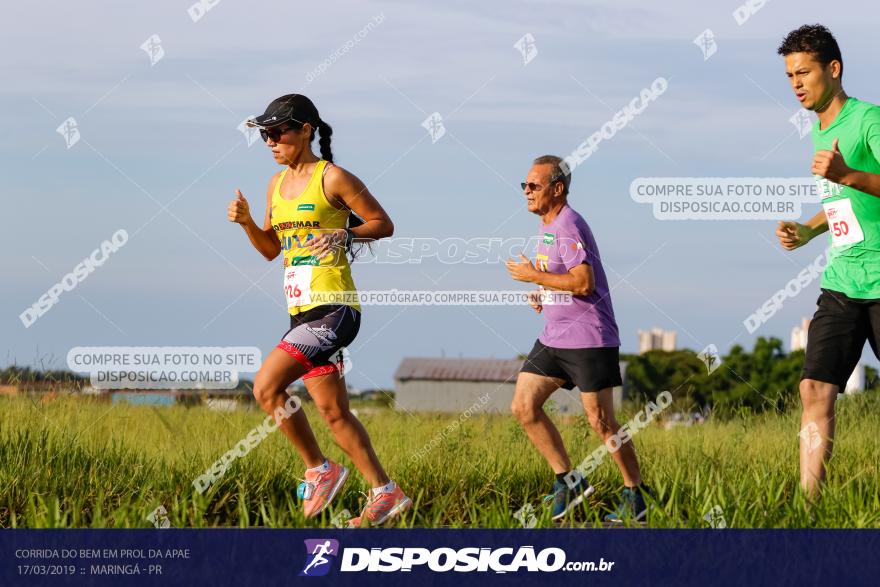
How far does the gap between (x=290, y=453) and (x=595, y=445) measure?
2.20 m

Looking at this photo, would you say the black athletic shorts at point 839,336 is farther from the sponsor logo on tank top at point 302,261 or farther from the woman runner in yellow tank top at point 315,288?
the sponsor logo on tank top at point 302,261

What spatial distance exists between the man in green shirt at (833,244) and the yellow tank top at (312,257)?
7.76 ft

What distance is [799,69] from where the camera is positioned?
232 inches

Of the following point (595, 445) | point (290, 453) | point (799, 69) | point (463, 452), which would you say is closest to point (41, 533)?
point (290, 453)

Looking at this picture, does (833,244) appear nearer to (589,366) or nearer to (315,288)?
(589,366)

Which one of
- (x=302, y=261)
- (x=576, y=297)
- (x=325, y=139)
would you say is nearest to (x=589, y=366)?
(x=576, y=297)

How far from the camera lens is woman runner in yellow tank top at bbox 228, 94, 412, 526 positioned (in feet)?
19.4

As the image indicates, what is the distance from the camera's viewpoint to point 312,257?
5.93 metres

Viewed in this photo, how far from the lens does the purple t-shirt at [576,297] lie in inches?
246

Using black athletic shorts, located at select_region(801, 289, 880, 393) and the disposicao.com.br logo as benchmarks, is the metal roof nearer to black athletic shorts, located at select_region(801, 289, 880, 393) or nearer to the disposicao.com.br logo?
black athletic shorts, located at select_region(801, 289, 880, 393)

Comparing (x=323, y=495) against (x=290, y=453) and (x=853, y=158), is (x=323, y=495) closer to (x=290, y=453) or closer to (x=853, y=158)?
(x=290, y=453)

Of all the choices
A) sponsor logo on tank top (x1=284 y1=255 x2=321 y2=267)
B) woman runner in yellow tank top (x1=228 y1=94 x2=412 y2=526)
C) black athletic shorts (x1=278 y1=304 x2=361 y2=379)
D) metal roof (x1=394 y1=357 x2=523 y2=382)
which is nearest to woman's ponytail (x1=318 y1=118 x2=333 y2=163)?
woman runner in yellow tank top (x1=228 y1=94 x2=412 y2=526)

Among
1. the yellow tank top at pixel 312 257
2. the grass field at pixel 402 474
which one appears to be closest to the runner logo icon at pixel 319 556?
the grass field at pixel 402 474

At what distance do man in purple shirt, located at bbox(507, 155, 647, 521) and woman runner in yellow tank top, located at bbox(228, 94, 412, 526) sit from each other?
91cm
